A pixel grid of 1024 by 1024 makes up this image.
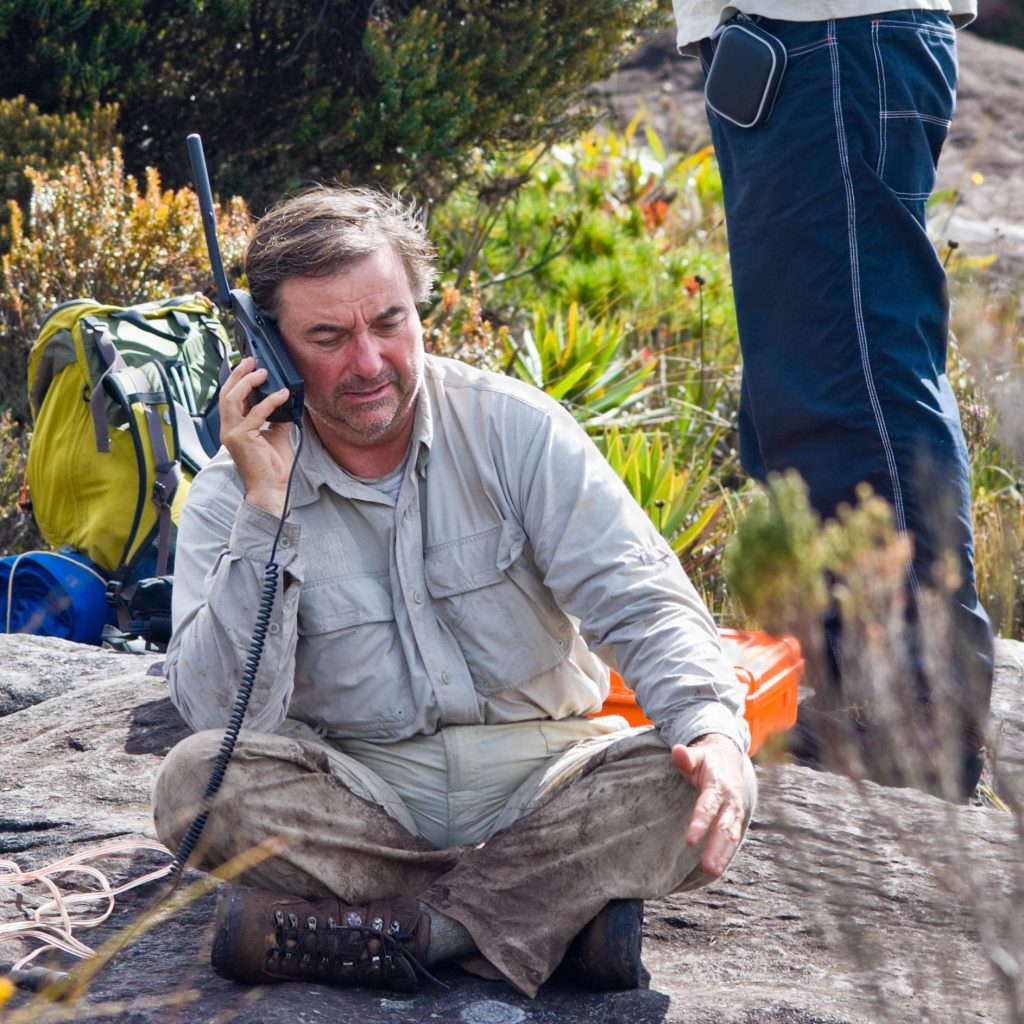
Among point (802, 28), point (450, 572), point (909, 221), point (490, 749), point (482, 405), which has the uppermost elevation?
point (802, 28)

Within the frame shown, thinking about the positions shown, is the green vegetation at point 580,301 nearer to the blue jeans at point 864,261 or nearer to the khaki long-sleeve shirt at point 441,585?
the blue jeans at point 864,261

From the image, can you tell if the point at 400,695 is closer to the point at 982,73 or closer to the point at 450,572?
the point at 450,572

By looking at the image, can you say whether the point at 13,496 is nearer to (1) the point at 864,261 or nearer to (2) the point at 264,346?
(2) the point at 264,346

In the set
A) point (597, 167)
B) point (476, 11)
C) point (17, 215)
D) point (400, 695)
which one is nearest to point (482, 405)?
point (400, 695)

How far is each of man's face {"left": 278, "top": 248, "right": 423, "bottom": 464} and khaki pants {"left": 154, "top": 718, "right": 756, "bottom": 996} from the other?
0.60 m

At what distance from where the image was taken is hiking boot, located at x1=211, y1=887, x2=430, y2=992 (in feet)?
8.96

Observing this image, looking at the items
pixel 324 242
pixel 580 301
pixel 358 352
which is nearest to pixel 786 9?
pixel 324 242

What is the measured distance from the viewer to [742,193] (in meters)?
3.90

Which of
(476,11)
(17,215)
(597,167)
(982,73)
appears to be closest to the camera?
(17,215)

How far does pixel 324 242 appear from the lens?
322cm

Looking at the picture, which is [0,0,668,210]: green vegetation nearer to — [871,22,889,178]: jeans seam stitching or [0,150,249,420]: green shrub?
[0,150,249,420]: green shrub

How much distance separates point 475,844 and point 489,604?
45 centimetres

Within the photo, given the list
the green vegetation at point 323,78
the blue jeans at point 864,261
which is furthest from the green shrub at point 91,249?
the blue jeans at point 864,261

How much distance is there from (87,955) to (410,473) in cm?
106
